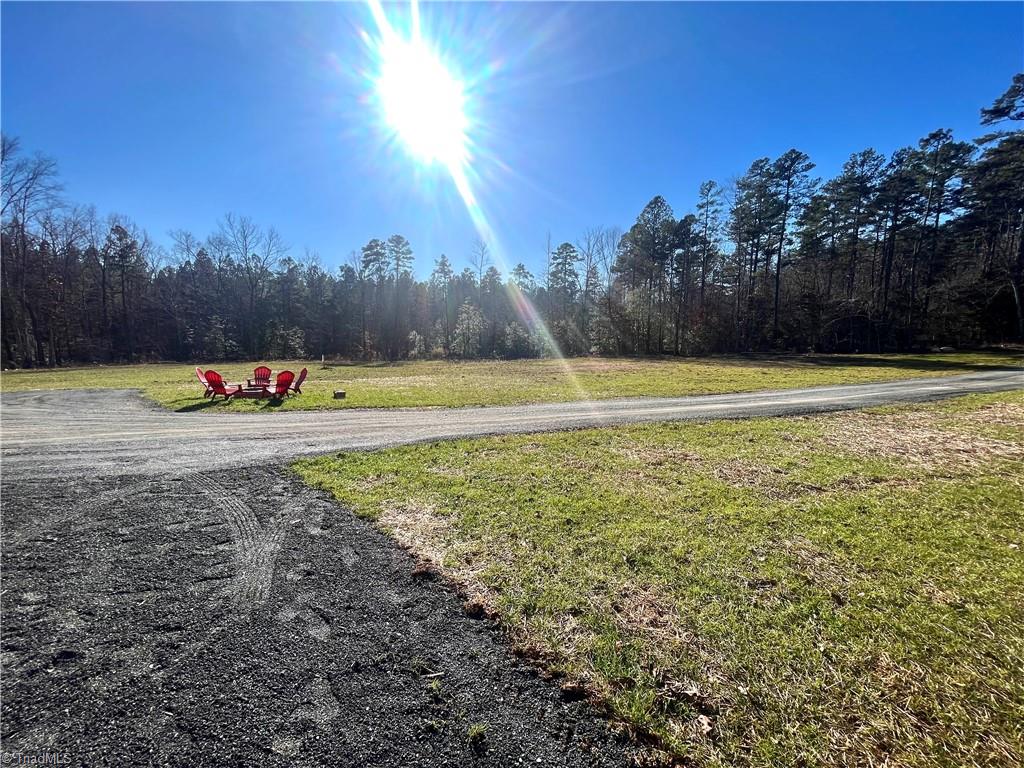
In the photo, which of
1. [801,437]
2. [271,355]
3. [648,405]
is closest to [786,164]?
[648,405]

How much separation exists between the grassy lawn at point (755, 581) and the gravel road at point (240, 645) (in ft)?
1.33

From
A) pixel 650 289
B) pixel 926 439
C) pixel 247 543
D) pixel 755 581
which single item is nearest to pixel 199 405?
pixel 247 543

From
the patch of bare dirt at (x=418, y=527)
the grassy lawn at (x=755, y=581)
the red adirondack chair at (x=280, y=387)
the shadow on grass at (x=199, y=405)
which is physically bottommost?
the patch of bare dirt at (x=418, y=527)

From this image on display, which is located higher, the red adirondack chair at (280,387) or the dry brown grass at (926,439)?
the red adirondack chair at (280,387)

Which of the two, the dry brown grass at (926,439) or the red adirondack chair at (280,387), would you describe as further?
the red adirondack chair at (280,387)

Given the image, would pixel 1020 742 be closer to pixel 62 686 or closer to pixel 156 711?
pixel 156 711

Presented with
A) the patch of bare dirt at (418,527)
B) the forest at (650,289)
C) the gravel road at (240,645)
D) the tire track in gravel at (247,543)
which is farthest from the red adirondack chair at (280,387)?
the forest at (650,289)

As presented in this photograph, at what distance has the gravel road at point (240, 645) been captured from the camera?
79.2 inches

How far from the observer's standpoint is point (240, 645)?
2.67 m

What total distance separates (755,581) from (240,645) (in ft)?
12.6

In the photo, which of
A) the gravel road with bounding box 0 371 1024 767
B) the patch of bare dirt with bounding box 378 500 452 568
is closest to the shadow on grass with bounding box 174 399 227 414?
the gravel road with bounding box 0 371 1024 767

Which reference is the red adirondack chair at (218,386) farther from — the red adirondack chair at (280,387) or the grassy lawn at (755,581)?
the grassy lawn at (755,581)

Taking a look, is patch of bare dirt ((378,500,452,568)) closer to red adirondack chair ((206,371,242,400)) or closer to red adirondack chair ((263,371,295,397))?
red adirondack chair ((263,371,295,397))

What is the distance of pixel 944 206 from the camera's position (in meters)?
38.8
